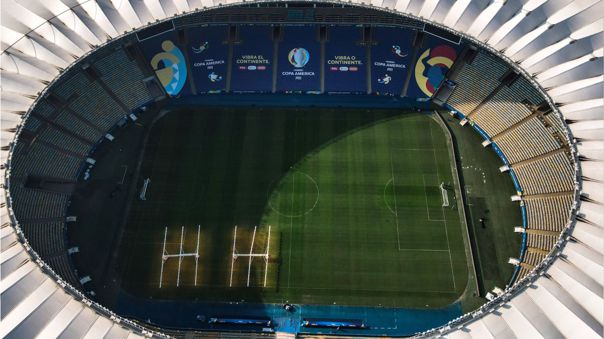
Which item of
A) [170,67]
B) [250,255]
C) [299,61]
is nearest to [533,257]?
[250,255]

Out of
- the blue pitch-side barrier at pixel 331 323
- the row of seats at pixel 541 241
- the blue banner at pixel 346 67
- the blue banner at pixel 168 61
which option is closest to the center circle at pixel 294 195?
the blue pitch-side barrier at pixel 331 323

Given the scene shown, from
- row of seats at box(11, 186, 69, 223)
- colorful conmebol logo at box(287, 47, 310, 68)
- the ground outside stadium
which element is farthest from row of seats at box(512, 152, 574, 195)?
row of seats at box(11, 186, 69, 223)

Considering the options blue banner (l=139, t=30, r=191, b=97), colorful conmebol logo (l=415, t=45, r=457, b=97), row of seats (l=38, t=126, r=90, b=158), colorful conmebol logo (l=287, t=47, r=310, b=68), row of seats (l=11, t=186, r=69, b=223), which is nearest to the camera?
row of seats (l=11, t=186, r=69, b=223)

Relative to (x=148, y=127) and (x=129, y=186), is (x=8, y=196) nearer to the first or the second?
(x=129, y=186)

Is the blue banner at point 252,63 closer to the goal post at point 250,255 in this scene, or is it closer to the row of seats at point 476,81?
the goal post at point 250,255

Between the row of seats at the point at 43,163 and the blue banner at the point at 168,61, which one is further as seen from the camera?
the blue banner at the point at 168,61

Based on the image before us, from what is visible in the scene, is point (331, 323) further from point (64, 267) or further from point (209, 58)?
point (209, 58)

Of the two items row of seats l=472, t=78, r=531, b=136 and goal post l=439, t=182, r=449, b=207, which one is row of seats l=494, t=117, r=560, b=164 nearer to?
row of seats l=472, t=78, r=531, b=136
